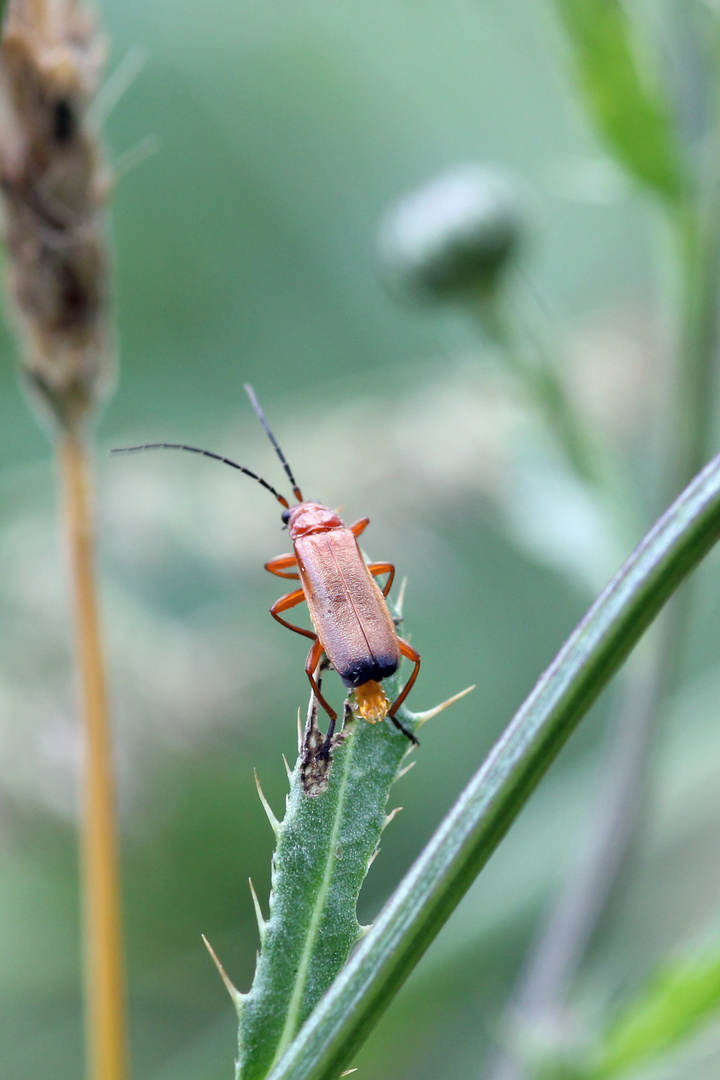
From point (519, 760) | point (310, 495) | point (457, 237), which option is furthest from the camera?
point (310, 495)

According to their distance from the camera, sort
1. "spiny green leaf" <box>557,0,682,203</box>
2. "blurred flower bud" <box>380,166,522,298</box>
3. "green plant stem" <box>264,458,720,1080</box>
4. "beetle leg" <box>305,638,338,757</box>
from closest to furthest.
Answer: "green plant stem" <box>264,458,720,1080</box>, "beetle leg" <box>305,638,338,757</box>, "spiny green leaf" <box>557,0,682,203</box>, "blurred flower bud" <box>380,166,522,298</box>

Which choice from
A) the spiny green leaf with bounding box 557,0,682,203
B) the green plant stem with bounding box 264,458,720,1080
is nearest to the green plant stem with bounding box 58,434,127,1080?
the green plant stem with bounding box 264,458,720,1080

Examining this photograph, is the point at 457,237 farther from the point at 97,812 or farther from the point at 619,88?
the point at 97,812

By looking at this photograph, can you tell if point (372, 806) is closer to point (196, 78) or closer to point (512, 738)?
point (512, 738)

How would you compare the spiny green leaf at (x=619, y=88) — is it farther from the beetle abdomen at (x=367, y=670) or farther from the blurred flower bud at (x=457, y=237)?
the beetle abdomen at (x=367, y=670)

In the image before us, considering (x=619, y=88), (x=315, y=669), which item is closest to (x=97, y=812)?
(x=315, y=669)

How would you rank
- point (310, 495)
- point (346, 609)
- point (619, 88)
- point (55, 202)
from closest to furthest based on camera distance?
point (55, 202), point (346, 609), point (619, 88), point (310, 495)

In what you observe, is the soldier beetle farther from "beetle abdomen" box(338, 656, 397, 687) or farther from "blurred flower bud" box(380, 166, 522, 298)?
"blurred flower bud" box(380, 166, 522, 298)
